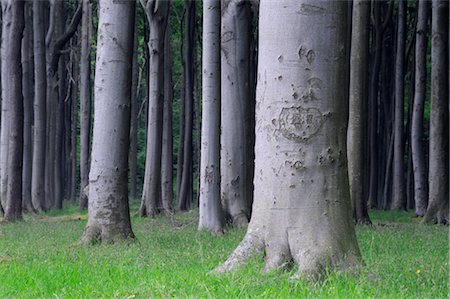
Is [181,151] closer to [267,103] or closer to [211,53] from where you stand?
[211,53]

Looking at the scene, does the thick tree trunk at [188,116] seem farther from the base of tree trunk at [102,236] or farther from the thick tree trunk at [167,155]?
the base of tree trunk at [102,236]

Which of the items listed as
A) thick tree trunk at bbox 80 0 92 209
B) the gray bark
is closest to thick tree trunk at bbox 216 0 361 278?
the gray bark

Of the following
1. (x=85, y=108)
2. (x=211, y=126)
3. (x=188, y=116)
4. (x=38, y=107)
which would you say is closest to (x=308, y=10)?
(x=211, y=126)

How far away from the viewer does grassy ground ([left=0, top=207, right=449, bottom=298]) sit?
590 centimetres

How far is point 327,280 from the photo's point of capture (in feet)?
20.5

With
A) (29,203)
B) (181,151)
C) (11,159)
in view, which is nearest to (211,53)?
(11,159)

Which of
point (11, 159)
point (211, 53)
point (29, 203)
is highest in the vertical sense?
point (211, 53)

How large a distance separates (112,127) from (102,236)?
5.10 ft

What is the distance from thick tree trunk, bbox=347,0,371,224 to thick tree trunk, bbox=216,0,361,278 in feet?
31.4

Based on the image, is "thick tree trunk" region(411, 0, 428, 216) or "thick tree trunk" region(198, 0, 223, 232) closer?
"thick tree trunk" region(198, 0, 223, 232)

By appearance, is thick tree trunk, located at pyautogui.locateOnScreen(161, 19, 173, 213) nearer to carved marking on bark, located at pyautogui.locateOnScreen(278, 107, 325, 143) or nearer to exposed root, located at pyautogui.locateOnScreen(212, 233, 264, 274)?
exposed root, located at pyautogui.locateOnScreen(212, 233, 264, 274)

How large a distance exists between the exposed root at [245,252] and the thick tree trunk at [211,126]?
732cm

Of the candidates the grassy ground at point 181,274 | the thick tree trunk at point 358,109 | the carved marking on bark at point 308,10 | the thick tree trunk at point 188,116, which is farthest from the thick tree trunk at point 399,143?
the carved marking on bark at point 308,10

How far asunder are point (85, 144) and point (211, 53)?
458 inches
